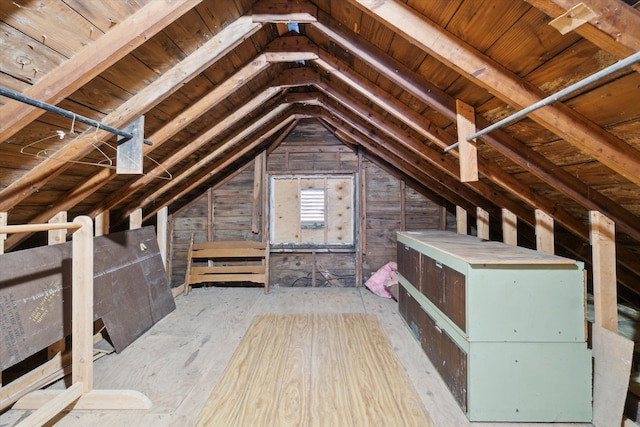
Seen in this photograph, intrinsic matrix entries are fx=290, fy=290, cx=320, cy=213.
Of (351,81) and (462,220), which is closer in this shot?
(351,81)

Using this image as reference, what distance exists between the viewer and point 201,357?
8.26ft

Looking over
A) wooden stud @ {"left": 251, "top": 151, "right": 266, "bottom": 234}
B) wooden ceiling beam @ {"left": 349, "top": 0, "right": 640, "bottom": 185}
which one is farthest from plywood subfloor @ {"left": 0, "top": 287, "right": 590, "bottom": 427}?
wooden ceiling beam @ {"left": 349, "top": 0, "right": 640, "bottom": 185}

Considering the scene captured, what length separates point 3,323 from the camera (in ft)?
5.66

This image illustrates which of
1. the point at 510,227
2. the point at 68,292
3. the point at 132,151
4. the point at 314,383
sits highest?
the point at 132,151

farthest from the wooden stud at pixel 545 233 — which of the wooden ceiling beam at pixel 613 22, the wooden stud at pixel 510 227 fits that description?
the wooden ceiling beam at pixel 613 22

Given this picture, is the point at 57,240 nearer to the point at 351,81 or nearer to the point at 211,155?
the point at 211,155

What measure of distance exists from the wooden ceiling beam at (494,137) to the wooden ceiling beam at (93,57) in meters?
0.87

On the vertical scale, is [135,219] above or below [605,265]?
above

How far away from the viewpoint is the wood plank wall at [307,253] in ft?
15.0

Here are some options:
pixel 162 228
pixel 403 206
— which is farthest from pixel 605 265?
pixel 162 228

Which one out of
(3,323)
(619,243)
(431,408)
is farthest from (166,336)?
→ (619,243)

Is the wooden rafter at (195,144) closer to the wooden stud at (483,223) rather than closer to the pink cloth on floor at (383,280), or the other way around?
the wooden stud at (483,223)

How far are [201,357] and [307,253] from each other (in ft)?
7.69

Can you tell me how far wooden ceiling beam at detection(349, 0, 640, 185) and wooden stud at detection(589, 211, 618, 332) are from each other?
0.58 metres
